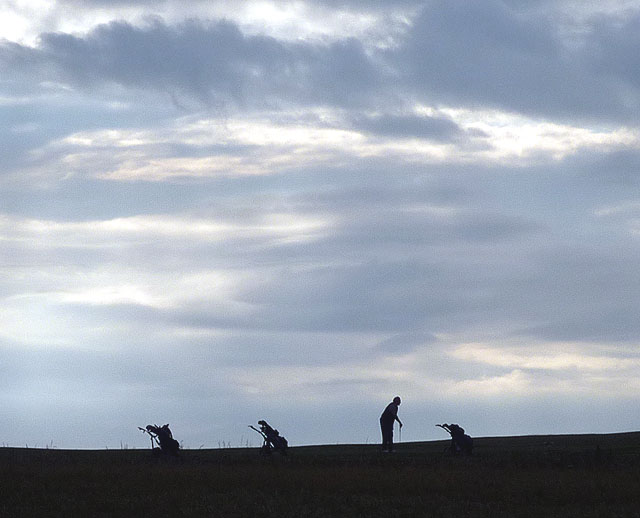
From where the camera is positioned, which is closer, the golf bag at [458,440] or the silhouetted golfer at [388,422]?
the golf bag at [458,440]

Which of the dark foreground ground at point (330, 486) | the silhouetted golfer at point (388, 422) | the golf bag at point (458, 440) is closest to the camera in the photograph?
the dark foreground ground at point (330, 486)

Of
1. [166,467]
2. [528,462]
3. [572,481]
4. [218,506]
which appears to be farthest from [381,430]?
[218,506]

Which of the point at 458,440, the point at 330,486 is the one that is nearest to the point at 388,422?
the point at 458,440

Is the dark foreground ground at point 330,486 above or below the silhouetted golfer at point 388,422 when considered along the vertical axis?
below

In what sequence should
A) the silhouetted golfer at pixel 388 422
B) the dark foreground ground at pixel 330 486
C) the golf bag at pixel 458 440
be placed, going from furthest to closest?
1. the silhouetted golfer at pixel 388 422
2. the golf bag at pixel 458 440
3. the dark foreground ground at pixel 330 486

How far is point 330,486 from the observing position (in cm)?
2994

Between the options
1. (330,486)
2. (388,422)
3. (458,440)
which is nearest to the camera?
(330,486)

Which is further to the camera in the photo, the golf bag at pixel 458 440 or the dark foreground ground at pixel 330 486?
the golf bag at pixel 458 440

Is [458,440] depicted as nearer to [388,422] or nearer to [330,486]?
[388,422]

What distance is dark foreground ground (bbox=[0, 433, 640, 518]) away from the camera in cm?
2678

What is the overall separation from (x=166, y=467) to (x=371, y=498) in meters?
10.2

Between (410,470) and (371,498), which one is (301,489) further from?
(410,470)

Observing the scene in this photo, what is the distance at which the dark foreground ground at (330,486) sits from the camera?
87.9 ft

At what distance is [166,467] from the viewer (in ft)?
118
